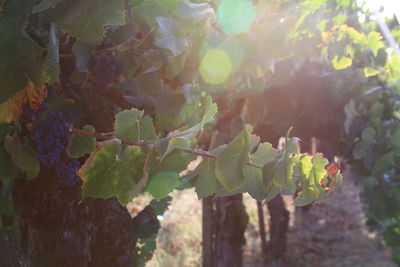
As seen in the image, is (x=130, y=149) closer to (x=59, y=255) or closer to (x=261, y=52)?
(x=59, y=255)

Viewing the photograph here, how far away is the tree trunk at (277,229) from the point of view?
6.23 m

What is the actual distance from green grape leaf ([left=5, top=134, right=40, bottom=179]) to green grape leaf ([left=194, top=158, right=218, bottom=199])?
20.4 inches

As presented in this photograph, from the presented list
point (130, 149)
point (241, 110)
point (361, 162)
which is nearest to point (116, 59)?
point (130, 149)

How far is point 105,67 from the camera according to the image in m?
1.54

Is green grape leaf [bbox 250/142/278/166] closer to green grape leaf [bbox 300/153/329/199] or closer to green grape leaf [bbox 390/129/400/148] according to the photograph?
green grape leaf [bbox 300/153/329/199]

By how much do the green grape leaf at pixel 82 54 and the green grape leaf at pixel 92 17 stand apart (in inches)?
11.5

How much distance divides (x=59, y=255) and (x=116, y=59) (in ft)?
2.35

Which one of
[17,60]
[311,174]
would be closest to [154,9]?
[17,60]

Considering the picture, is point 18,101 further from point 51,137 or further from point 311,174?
point 311,174

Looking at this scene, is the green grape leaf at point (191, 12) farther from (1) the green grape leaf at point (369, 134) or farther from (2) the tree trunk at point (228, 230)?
(2) the tree trunk at point (228, 230)

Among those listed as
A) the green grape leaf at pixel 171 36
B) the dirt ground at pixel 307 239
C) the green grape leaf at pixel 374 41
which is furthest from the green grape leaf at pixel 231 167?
the dirt ground at pixel 307 239

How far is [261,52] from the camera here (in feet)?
8.59

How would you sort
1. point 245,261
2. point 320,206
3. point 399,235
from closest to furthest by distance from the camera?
1. point 399,235
2. point 245,261
3. point 320,206

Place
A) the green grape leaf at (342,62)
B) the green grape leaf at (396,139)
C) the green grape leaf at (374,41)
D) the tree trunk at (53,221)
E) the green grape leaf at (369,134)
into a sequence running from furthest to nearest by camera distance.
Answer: the green grape leaf at (369,134) < the green grape leaf at (396,139) < the green grape leaf at (374,41) < the green grape leaf at (342,62) < the tree trunk at (53,221)
